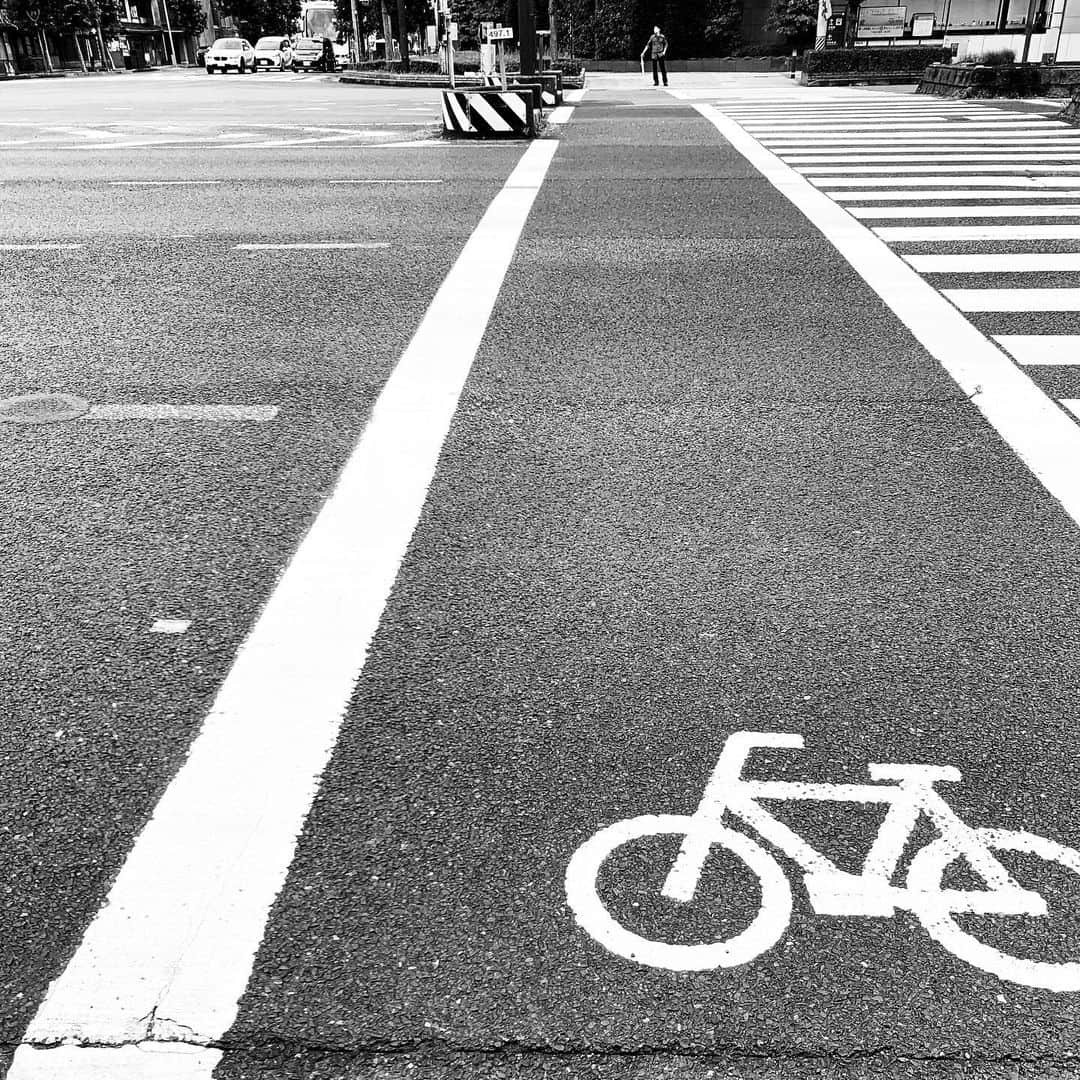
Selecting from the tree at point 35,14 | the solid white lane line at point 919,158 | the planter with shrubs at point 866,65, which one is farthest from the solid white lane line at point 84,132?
the tree at point 35,14

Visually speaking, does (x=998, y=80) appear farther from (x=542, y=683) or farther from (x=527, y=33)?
(x=542, y=683)

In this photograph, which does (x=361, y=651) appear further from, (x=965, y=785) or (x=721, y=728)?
(x=965, y=785)

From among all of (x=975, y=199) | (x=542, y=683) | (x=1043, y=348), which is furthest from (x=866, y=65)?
(x=542, y=683)

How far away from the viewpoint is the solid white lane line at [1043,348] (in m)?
5.84

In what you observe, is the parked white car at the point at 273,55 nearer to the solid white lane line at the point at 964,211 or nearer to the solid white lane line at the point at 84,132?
the solid white lane line at the point at 84,132

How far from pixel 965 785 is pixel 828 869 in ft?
1.60

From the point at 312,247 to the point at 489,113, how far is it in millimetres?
8847

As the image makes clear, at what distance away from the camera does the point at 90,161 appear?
1448 cm

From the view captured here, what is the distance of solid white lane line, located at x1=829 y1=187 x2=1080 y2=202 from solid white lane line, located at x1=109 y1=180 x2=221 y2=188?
721 cm

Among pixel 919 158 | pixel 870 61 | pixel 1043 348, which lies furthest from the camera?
pixel 870 61

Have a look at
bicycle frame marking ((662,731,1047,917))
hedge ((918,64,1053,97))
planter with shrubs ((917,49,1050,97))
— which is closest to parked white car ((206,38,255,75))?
planter with shrubs ((917,49,1050,97))

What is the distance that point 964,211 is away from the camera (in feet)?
33.8

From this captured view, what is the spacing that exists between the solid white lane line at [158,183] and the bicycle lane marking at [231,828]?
9.25 meters

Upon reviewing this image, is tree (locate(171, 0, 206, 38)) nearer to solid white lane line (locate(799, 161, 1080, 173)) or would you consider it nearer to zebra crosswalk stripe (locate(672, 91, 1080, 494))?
zebra crosswalk stripe (locate(672, 91, 1080, 494))
